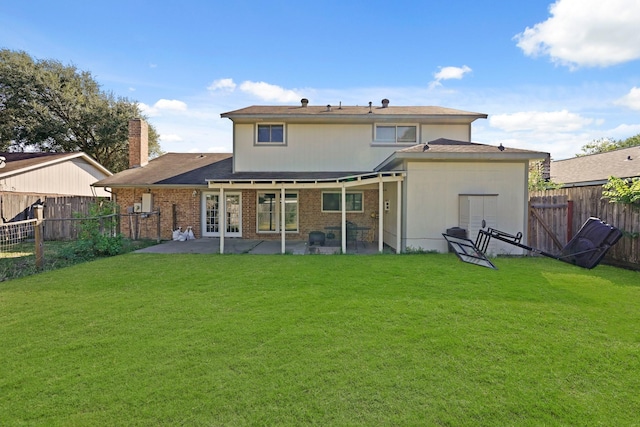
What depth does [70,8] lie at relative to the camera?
39.3ft

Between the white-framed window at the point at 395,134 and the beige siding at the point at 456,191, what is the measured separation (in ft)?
13.1

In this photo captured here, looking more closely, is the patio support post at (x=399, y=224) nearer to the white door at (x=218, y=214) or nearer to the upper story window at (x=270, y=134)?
the upper story window at (x=270, y=134)

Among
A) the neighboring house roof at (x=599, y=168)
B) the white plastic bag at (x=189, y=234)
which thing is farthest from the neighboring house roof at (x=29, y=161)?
the neighboring house roof at (x=599, y=168)

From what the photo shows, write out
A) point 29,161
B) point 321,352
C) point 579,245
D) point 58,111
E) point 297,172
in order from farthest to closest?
point 58,111 < point 29,161 < point 297,172 < point 579,245 < point 321,352

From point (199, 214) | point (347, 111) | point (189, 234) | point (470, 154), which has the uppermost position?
point (347, 111)

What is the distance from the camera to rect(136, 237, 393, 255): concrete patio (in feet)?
32.6

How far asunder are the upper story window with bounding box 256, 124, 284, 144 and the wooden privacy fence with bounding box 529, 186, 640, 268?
934cm

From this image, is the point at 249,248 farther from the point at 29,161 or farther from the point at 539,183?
the point at 29,161

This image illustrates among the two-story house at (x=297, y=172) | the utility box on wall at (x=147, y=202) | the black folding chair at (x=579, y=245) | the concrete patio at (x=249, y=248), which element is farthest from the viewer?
the utility box on wall at (x=147, y=202)

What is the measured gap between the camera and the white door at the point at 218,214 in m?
13.3

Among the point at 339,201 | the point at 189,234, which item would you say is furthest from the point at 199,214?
the point at 339,201

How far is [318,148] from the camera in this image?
13070 mm

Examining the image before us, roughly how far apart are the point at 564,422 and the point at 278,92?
17.9 metres

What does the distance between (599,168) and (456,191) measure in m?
11.3
